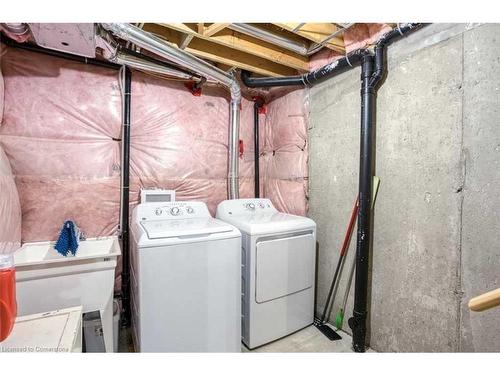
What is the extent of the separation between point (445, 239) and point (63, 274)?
244 cm

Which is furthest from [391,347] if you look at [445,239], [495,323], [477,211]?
[477,211]

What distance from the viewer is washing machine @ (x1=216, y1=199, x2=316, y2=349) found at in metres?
1.82

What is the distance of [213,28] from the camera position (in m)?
1.71

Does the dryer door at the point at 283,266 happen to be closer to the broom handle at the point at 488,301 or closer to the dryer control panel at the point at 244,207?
the dryer control panel at the point at 244,207

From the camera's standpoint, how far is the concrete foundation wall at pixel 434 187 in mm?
1290

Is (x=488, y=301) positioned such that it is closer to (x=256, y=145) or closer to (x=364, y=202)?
(x=364, y=202)

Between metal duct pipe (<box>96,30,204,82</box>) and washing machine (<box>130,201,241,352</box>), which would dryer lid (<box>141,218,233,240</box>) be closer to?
washing machine (<box>130,201,241,352</box>)

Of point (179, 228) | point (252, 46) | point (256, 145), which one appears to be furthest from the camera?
point (256, 145)

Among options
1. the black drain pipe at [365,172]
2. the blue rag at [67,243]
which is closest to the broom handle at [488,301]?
the black drain pipe at [365,172]

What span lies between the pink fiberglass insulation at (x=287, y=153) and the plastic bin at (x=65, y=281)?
1.73 m

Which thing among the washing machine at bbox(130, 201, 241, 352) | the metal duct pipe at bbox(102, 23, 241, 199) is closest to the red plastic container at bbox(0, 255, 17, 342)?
the washing machine at bbox(130, 201, 241, 352)

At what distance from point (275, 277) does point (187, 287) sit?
0.73m

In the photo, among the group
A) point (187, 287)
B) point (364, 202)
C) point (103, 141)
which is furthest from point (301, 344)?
point (103, 141)
